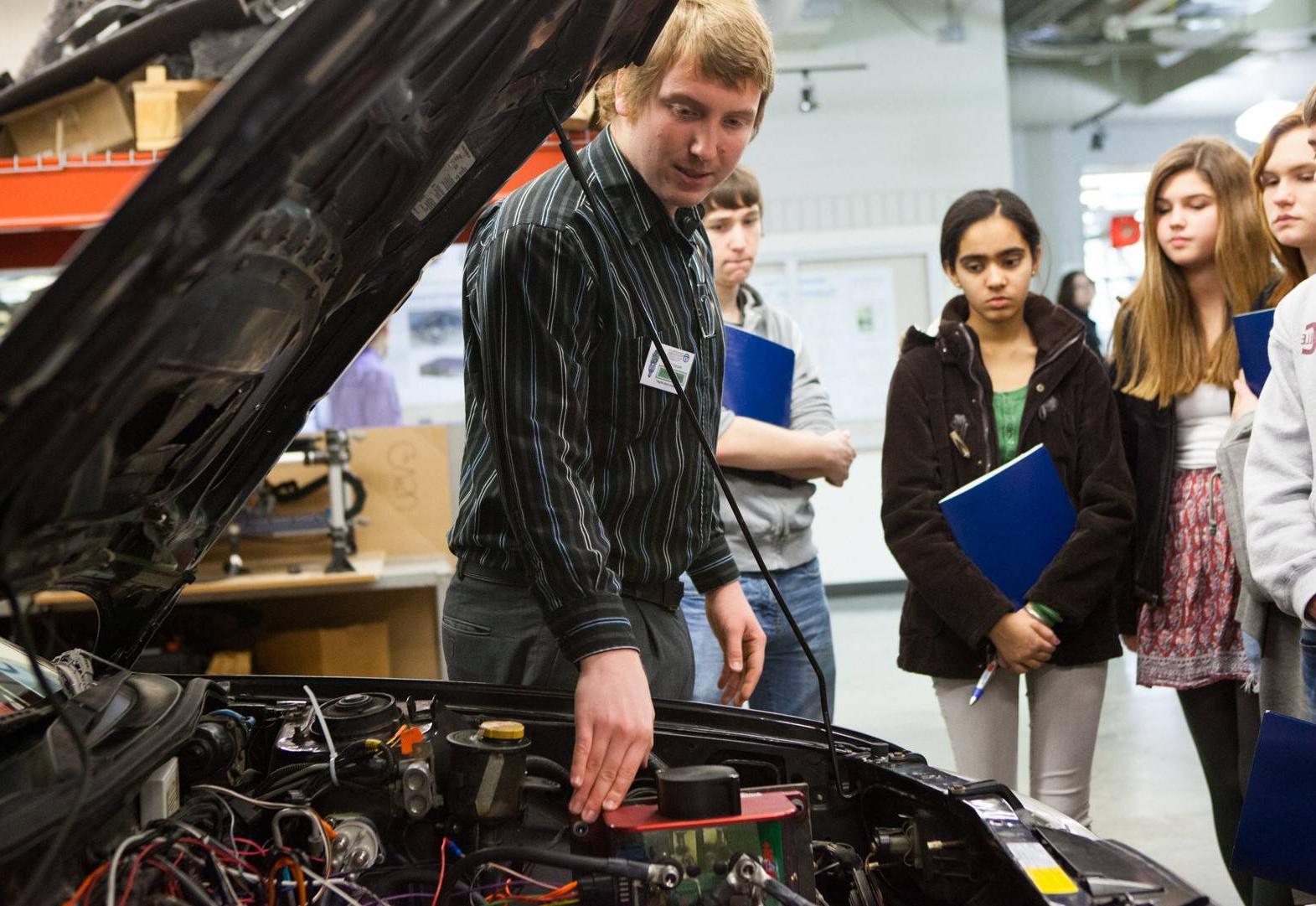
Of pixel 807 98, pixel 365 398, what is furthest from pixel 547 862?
pixel 807 98

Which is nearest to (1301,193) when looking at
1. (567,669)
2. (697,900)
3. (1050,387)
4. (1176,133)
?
(1050,387)

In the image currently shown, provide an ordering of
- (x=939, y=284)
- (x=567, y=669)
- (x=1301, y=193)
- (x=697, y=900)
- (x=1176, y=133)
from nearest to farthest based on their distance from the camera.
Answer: (x=697, y=900) → (x=567, y=669) → (x=1301, y=193) → (x=939, y=284) → (x=1176, y=133)

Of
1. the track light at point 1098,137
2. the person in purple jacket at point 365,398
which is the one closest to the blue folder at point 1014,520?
the person in purple jacket at point 365,398

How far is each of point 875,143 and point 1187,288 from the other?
4.52 metres

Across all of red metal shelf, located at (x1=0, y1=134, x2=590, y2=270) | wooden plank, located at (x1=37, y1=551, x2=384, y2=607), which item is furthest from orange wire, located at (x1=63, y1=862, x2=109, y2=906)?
red metal shelf, located at (x1=0, y1=134, x2=590, y2=270)

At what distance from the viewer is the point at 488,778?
98cm

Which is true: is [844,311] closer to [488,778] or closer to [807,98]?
[807,98]

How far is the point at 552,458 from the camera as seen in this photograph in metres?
1.07

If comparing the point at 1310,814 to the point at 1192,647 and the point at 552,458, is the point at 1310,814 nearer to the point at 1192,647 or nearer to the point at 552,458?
the point at 552,458

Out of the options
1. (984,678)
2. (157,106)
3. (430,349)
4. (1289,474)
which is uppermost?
(157,106)

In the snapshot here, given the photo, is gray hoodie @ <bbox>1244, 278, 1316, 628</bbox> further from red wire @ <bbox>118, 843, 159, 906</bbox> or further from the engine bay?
red wire @ <bbox>118, 843, 159, 906</bbox>

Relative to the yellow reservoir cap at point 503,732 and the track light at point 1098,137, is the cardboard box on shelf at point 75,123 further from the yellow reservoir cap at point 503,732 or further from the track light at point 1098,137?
the track light at point 1098,137

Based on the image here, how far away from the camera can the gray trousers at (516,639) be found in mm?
1257

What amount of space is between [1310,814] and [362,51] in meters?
1.07
